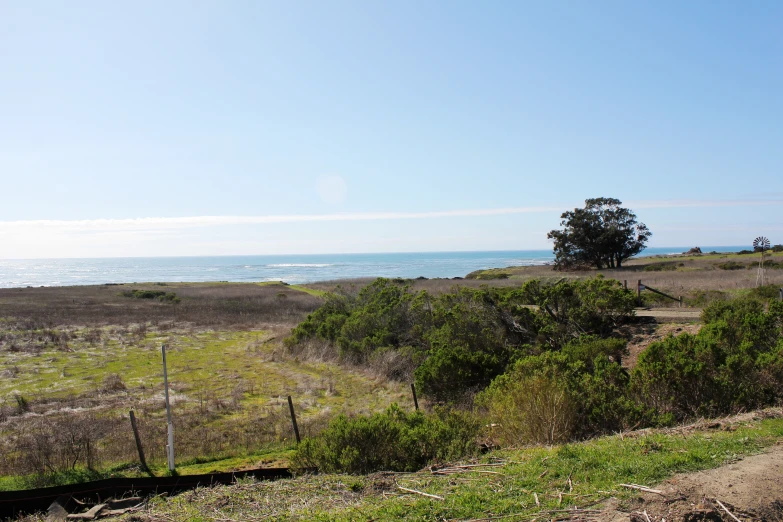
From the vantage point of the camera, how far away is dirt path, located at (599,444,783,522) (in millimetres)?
3973

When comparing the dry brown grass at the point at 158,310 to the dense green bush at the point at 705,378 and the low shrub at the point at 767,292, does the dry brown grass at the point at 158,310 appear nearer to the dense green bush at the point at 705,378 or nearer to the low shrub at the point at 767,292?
the low shrub at the point at 767,292

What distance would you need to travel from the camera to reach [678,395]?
29.5 feet

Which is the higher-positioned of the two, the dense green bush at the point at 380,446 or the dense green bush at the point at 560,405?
the dense green bush at the point at 560,405

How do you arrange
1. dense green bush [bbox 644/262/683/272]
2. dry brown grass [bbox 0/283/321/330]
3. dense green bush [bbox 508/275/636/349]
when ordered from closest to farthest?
dense green bush [bbox 508/275/636/349] < dry brown grass [bbox 0/283/321/330] < dense green bush [bbox 644/262/683/272]

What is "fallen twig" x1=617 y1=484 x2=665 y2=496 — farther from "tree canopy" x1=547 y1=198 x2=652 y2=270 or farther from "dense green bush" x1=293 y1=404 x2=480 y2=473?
"tree canopy" x1=547 y1=198 x2=652 y2=270

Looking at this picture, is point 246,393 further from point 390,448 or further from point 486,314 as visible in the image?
point 390,448

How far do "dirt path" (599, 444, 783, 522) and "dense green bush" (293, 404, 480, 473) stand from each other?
142 inches

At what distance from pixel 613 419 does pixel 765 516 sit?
496cm

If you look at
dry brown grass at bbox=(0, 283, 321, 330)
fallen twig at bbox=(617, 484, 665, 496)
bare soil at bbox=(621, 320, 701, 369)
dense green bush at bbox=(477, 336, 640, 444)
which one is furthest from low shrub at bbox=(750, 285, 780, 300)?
dry brown grass at bbox=(0, 283, 321, 330)

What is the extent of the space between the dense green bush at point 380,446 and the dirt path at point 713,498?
11.8 feet

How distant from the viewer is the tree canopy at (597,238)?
58.6 metres

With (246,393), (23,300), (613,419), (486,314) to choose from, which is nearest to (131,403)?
(246,393)

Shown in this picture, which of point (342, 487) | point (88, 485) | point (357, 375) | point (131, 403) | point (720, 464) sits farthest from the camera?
point (357, 375)

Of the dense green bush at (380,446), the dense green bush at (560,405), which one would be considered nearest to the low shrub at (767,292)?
the dense green bush at (560,405)
